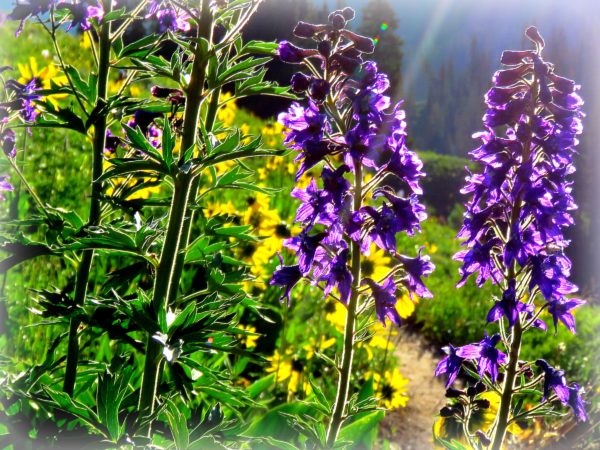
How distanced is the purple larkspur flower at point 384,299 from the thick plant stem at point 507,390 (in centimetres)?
38

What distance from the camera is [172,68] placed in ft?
5.80

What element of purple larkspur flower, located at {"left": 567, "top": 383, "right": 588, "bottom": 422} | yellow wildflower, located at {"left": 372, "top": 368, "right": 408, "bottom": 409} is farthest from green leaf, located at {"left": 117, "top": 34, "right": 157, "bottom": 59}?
yellow wildflower, located at {"left": 372, "top": 368, "right": 408, "bottom": 409}

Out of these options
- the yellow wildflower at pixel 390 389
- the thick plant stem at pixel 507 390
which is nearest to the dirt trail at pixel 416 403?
the yellow wildflower at pixel 390 389

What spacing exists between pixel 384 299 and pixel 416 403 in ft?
11.9

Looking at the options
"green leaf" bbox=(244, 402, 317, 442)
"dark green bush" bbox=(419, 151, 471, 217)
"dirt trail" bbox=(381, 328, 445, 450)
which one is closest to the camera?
"green leaf" bbox=(244, 402, 317, 442)

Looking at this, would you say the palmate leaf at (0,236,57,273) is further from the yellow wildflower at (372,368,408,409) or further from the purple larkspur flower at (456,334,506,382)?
the yellow wildflower at (372,368,408,409)

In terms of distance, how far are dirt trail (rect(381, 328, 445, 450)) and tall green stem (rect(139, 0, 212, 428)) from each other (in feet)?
9.73

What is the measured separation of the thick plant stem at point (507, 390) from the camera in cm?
184

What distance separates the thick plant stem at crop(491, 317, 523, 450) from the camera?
6.04ft

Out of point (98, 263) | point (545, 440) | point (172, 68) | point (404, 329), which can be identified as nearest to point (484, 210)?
point (172, 68)

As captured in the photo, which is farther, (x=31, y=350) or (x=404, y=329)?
(x=404, y=329)

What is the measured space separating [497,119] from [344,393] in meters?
0.99

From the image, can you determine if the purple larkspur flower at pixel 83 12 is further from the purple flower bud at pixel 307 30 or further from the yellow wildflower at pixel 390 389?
the yellow wildflower at pixel 390 389

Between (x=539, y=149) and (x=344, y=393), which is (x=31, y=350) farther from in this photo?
(x=539, y=149)
